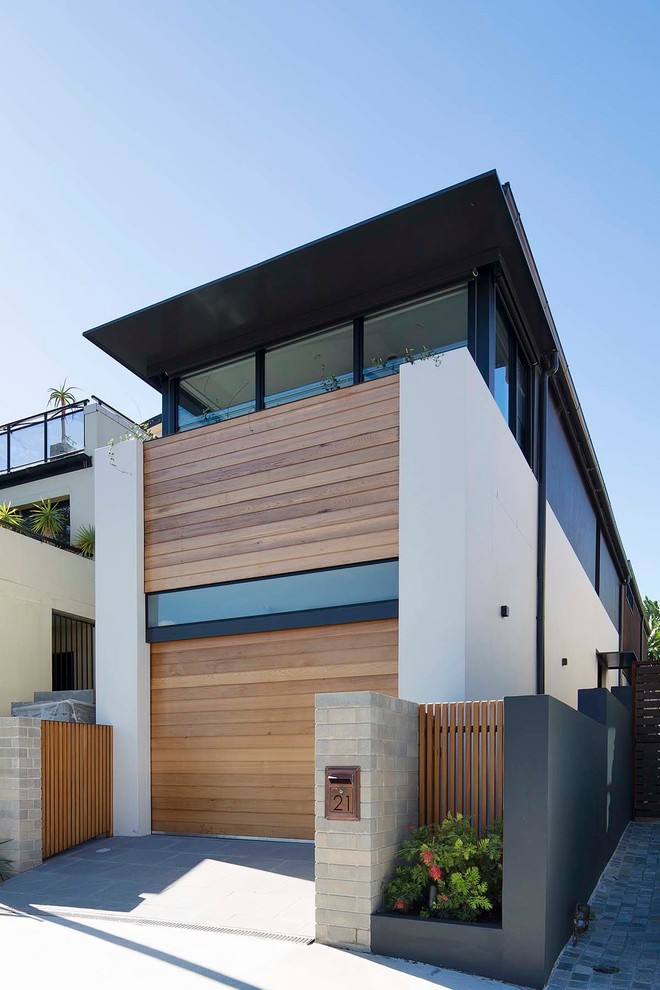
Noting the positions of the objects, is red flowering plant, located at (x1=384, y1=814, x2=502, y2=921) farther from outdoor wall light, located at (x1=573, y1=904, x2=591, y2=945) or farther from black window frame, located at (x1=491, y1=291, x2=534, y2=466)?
black window frame, located at (x1=491, y1=291, x2=534, y2=466)

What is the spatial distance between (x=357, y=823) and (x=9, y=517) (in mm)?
11575

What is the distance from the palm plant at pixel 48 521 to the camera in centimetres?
1598

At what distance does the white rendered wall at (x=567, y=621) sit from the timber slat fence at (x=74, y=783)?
20.6 feet

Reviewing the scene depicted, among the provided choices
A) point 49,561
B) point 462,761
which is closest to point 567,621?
point 462,761

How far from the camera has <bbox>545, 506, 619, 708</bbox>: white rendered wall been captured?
487 inches

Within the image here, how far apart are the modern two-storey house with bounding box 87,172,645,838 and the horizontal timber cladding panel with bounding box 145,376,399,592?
3cm

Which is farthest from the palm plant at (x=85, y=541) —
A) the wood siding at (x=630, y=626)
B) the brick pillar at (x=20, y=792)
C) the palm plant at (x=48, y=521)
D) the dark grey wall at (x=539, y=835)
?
the wood siding at (x=630, y=626)

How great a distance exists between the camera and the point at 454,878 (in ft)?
17.6

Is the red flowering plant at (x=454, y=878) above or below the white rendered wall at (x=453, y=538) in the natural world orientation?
below

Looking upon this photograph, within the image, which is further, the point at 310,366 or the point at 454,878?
the point at 310,366

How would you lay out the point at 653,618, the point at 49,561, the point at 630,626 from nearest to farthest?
the point at 49,561 → the point at 630,626 → the point at 653,618

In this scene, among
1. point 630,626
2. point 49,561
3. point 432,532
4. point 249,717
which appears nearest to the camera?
point 432,532

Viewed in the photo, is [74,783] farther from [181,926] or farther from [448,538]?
[448,538]

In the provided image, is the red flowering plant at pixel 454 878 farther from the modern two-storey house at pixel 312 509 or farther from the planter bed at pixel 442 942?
the modern two-storey house at pixel 312 509
